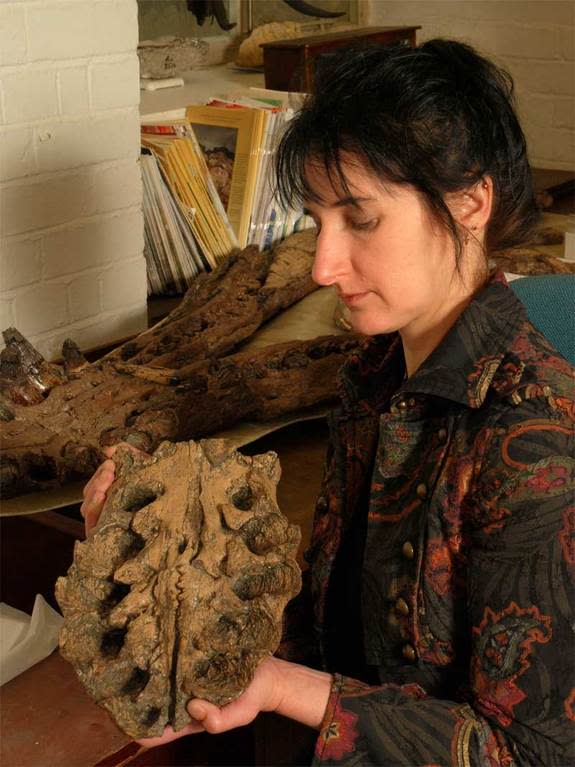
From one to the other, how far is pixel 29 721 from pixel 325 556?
1.57 ft

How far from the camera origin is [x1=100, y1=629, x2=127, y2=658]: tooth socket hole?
3.54 feet

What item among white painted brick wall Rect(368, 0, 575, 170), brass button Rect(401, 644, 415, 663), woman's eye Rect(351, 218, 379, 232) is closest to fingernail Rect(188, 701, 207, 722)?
brass button Rect(401, 644, 415, 663)

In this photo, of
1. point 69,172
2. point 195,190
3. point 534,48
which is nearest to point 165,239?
point 195,190

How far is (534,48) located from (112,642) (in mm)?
3400

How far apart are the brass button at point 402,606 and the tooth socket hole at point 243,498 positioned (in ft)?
0.65

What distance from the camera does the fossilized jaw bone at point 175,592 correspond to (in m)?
1.05

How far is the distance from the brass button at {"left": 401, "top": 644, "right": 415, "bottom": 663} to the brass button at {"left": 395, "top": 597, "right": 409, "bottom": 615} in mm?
39

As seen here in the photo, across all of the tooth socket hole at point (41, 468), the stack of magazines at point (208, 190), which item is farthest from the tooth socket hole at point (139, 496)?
the stack of magazines at point (208, 190)

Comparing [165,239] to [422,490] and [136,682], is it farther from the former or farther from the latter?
[136,682]

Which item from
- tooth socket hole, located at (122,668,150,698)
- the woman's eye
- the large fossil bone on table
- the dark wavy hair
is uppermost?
the dark wavy hair

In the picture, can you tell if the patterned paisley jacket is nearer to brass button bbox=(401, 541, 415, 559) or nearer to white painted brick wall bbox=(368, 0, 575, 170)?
brass button bbox=(401, 541, 415, 559)

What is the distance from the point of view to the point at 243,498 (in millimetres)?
1193

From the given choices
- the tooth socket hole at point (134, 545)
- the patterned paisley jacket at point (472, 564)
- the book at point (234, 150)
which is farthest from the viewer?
the book at point (234, 150)

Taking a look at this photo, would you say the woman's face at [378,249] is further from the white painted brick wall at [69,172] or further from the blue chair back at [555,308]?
the white painted brick wall at [69,172]
